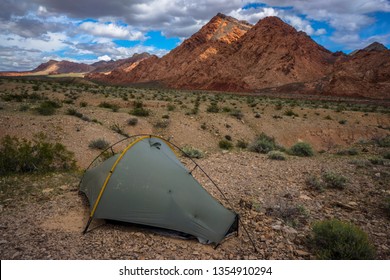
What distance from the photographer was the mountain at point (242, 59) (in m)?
69.6

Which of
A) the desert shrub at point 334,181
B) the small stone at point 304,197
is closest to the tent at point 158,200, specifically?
the small stone at point 304,197

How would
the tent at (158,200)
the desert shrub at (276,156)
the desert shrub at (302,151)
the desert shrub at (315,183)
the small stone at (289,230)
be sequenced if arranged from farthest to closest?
the desert shrub at (302,151), the desert shrub at (276,156), the desert shrub at (315,183), the small stone at (289,230), the tent at (158,200)

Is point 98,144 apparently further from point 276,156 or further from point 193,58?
point 193,58

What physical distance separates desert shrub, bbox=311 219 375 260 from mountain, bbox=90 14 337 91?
64.2m

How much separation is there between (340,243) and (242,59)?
258ft

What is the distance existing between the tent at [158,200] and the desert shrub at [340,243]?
1.44 m

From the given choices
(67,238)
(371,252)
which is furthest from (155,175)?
(371,252)

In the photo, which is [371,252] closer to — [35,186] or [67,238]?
[67,238]

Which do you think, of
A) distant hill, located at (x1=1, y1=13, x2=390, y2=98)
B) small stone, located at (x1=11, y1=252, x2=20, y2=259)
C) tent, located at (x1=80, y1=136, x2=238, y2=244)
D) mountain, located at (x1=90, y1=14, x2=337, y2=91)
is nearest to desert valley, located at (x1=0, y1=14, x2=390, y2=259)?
small stone, located at (x1=11, y1=252, x2=20, y2=259)

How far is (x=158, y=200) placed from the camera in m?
5.23

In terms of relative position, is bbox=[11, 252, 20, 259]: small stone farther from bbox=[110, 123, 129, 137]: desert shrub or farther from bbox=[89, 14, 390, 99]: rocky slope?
bbox=[89, 14, 390, 99]: rocky slope

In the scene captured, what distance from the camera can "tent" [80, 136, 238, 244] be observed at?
199 inches

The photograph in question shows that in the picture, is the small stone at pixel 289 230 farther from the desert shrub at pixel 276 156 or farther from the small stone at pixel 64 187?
the desert shrub at pixel 276 156

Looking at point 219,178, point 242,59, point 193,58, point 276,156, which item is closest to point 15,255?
point 219,178
